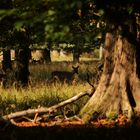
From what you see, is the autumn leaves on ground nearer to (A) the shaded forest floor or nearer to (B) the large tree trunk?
(A) the shaded forest floor

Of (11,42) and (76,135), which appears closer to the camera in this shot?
(76,135)

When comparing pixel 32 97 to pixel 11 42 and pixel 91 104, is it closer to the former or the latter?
pixel 11 42

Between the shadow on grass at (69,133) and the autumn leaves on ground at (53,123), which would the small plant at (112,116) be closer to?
the autumn leaves on ground at (53,123)

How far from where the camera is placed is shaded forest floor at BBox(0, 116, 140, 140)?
8016 mm

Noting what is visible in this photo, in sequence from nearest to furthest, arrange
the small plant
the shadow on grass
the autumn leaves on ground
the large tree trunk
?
the shadow on grass, the autumn leaves on ground, the small plant, the large tree trunk

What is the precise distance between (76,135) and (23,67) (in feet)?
34.8

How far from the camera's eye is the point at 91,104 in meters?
10.4

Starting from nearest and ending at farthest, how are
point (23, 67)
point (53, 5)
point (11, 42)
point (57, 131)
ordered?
1. point (53, 5)
2. point (57, 131)
3. point (11, 42)
4. point (23, 67)

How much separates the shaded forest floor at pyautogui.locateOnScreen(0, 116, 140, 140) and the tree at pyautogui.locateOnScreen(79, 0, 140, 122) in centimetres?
49

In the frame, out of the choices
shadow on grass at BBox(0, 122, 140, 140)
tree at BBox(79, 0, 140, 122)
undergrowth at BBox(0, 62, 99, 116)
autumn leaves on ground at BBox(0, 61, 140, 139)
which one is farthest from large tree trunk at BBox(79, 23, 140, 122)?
shadow on grass at BBox(0, 122, 140, 140)

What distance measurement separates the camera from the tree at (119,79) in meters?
10.1

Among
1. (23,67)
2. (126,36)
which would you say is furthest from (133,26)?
(23,67)

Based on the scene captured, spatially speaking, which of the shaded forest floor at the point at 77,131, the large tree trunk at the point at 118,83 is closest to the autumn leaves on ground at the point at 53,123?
the shaded forest floor at the point at 77,131

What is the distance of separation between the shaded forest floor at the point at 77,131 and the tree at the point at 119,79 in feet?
1.61
